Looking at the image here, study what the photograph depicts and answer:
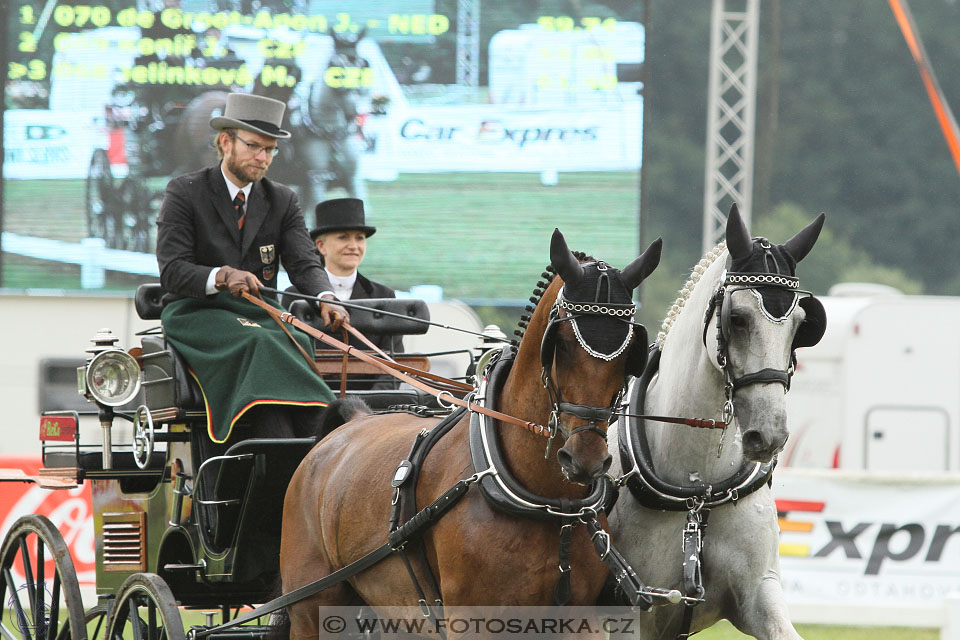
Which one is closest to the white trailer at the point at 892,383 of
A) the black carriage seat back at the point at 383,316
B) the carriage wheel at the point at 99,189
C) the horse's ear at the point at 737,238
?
the carriage wheel at the point at 99,189

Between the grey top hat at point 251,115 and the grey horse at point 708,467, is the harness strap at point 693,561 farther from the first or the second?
the grey top hat at point 251,115

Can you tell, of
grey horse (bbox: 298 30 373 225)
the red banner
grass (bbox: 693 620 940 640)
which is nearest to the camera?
grass (bbox: 693 620 940 640)

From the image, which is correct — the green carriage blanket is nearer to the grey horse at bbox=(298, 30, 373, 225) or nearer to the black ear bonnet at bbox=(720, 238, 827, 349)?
the black ear bonnet at bbox=(720, 238, 827, 349)

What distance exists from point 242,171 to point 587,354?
2208mm

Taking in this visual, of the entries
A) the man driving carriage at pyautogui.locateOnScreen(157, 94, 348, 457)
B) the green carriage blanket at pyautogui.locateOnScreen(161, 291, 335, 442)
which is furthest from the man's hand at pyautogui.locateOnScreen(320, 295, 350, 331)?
the green carriage blanket at pyautogui.locateOnScreen(161, 291, 335, 442)

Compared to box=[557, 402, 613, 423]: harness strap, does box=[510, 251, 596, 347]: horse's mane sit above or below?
above

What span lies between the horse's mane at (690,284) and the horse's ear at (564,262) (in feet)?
2.76

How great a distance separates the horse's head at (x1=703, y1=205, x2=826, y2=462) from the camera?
3818 mm

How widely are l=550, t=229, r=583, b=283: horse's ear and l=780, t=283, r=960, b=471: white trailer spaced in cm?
984

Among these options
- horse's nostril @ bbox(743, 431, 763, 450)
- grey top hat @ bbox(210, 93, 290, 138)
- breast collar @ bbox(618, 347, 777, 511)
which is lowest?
breast collar @ bbox(618, 347, 777, 511)

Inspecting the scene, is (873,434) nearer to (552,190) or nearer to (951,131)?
(552,190)

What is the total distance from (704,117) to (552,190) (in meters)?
20.6

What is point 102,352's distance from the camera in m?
5.13

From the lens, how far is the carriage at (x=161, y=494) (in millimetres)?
Answer: 4914
